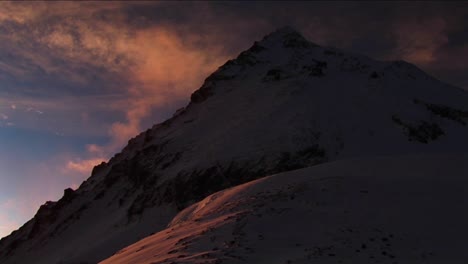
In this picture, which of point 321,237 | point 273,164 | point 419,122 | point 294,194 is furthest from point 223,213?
point 419,122

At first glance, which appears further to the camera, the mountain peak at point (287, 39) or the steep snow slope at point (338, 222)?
the mountain peak at point (287, 39)

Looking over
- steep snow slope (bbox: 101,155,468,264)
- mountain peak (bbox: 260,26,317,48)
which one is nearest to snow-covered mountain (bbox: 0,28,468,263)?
mountain peak (bbox: 260,26,317,48)

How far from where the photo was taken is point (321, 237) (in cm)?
1390

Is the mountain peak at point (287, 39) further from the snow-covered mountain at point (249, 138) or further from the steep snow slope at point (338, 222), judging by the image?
the steep snow slope at point (338, 222)

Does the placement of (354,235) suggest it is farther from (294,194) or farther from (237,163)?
(237,163)

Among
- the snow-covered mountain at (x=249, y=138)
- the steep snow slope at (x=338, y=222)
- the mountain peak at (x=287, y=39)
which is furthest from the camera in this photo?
the mountain peak at (x=287, y=39)

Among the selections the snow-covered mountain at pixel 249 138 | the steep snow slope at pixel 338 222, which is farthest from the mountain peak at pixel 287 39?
the steep snow slope at pixel 338 222

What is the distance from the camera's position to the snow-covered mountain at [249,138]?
50500 mm

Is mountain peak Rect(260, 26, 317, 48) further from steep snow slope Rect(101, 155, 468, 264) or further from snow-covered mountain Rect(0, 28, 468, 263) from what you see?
steep snow slope Rect(101, 155, 468, 264)

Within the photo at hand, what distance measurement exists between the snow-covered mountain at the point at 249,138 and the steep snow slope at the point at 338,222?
2894cm

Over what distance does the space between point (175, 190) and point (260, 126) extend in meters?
11.9

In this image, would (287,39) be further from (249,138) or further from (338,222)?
(338,222)

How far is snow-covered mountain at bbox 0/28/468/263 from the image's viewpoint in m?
50.5

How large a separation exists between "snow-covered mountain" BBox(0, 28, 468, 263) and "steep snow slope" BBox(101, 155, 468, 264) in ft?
95.0
